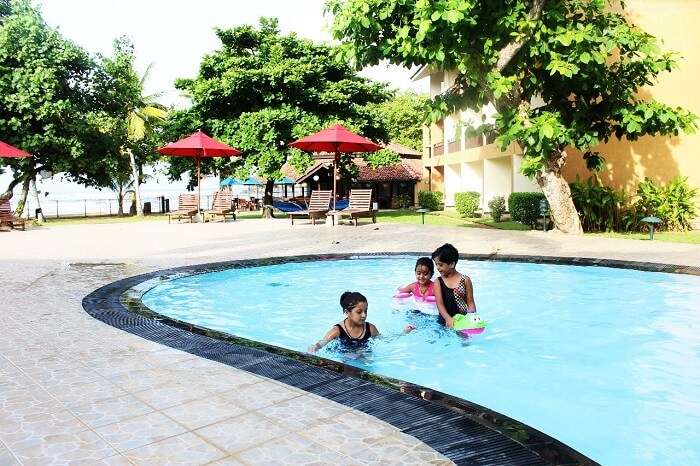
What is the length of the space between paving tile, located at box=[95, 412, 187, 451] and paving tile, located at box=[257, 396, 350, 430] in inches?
20.0

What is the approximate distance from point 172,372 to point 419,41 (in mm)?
9251

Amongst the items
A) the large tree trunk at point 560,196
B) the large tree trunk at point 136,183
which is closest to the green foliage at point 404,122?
the large tree trunk at point 136,183

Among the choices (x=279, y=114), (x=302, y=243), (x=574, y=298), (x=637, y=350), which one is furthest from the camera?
(x=279, y=114)

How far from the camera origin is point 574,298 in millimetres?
8609

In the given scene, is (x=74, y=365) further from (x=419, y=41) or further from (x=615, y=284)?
(x=419, y=41)

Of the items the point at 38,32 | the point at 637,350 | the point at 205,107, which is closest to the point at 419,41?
the point at 637,350

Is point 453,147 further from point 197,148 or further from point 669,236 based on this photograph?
point 669,236

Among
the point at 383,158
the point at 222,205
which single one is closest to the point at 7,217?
the point at 222,205

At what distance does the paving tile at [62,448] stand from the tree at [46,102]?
2615 cm

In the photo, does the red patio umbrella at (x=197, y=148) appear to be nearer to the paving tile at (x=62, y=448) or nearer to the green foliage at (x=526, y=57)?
the green foliage at (x=526, y=57)

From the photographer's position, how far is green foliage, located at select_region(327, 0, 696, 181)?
1192cm

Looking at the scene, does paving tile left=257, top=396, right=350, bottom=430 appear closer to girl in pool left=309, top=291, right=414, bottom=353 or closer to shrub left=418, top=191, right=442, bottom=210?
girl in pool left=309, top=291, right=414, bottom=353

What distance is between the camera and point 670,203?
1595 centimetres

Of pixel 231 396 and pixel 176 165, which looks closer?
pixel 231 396
